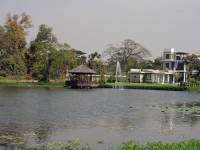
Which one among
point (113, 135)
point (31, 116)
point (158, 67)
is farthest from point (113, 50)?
point (113, 135)

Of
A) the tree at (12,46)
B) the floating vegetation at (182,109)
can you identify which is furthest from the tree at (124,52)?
the floating vegetation at (182,109)

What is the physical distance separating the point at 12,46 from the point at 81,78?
1458cm

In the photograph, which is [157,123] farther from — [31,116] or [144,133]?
[31,116]

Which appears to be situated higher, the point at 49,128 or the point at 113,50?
the point at 113,50

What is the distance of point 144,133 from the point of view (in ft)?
67.2

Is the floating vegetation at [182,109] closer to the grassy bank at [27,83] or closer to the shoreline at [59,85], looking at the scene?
the shoreline at [59,85]

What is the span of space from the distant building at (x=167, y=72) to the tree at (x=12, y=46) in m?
25.5

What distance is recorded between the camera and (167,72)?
98.9m

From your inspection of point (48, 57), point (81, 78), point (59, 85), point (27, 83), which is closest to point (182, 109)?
point (81, 78)

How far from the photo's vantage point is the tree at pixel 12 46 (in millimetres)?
77500

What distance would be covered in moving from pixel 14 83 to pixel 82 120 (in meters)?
49.4

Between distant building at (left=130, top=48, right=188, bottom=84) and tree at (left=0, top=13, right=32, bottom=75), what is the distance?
25458 mm

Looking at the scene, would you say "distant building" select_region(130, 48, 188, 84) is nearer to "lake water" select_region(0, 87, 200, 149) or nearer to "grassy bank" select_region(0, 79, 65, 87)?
"grassy bank" select_region(0, 79, 65, 87)

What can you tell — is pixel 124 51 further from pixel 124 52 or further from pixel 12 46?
pixel 12 46
